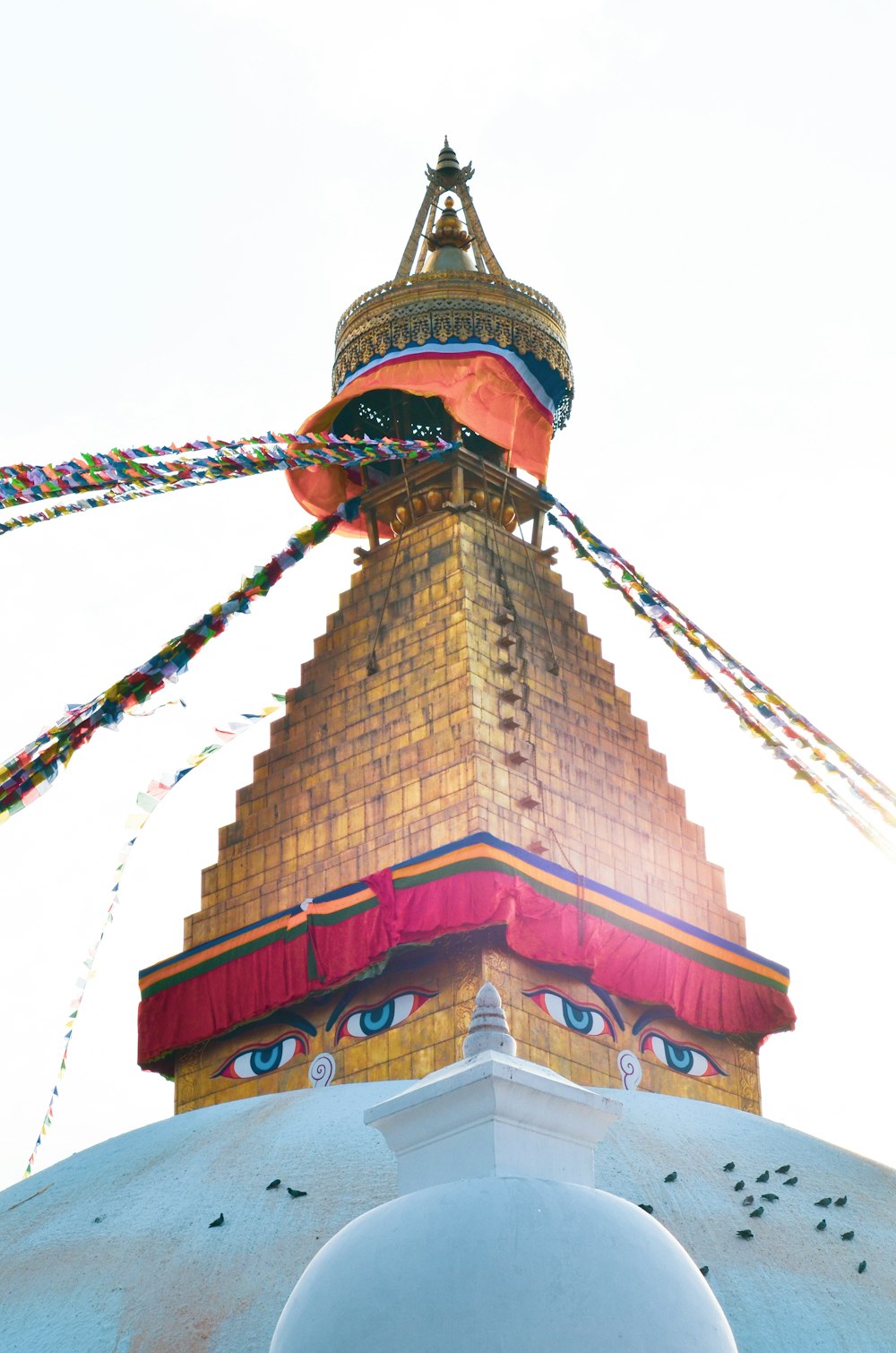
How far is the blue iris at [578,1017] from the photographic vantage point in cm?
1112

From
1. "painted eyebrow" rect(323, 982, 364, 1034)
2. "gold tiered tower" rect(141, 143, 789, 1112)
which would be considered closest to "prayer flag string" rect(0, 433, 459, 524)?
"gold tiered tower" rect(141, 143, 789, 1112)

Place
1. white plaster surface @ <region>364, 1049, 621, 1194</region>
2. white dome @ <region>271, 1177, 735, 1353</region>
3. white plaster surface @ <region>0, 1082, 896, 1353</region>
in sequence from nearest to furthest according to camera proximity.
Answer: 1. white dome @ <region>271, 1177, 735, 1353</region>
2. white plaster surface @ <region>364, 1049, 621, 1194</region>
3. white plaster surface @ <region>0, 1082, 896, 1353</region>

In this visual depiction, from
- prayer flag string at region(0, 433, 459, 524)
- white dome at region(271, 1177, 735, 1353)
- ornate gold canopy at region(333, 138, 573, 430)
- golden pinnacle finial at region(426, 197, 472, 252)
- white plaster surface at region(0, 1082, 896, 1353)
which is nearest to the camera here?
white dome at region(271, 1177, 735, 1353)

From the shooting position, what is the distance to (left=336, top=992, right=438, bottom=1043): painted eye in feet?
36.3

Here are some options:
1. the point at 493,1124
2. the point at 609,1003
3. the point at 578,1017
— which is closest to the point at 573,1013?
the point at 578,1017

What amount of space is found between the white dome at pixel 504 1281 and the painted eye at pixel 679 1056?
22.1 feet

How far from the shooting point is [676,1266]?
4.87 metres

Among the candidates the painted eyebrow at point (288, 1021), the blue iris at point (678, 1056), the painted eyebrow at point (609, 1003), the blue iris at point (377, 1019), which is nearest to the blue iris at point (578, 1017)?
the painted eyebrow at point (609, 1003)

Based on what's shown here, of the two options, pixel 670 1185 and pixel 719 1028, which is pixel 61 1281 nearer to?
pixel 670 1185

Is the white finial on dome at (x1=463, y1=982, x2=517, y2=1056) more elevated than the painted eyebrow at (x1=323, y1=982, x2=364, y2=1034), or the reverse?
the painted eyebrow at (x1=323, y1=982, x2=364, y2=1034)

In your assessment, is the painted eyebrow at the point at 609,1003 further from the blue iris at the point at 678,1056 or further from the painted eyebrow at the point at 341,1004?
the painted eyebrow at the point at 341,1004

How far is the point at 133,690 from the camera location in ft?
40.0

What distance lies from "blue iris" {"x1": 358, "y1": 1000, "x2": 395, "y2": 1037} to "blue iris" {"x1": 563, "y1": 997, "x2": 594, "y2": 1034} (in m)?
1.13

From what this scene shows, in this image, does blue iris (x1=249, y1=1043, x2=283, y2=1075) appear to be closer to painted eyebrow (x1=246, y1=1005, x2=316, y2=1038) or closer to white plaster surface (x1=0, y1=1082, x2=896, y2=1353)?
painted eyebrow (x1=246, y1=1005, x2=316, y2=1038)
